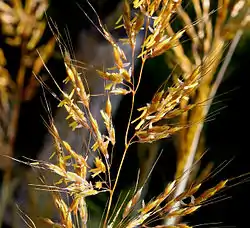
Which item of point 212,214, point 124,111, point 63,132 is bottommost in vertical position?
point 212,214

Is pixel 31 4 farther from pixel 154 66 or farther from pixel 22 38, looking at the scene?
pixel 154 66

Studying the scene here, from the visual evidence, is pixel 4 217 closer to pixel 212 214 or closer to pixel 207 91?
pixel 207 91

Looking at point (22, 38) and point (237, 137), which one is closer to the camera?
point (22, 38)

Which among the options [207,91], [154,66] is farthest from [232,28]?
[154,66]

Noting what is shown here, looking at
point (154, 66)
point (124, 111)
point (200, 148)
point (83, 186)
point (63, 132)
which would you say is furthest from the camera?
point (154, 66)

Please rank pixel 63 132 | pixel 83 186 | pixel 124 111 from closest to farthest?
pixel 83 186, pixel 63 132, pixel 124 111

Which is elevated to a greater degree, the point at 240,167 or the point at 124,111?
the point at 124,111

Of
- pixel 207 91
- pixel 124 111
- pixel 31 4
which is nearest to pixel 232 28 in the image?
pixel 207 91
